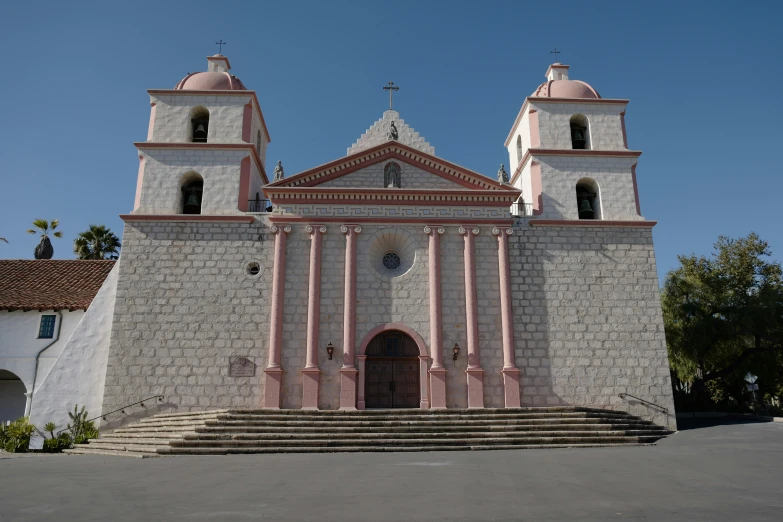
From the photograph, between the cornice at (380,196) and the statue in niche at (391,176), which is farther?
the statue in niche at (391,176)

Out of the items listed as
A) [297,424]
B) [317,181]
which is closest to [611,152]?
[317,181]

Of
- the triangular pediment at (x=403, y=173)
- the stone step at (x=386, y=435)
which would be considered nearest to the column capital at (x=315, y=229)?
the triangular pediment at (x=403, y=173)

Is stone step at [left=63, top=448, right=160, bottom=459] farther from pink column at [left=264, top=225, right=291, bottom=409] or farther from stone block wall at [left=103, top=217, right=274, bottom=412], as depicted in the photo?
pink column at [left=264, top=225, right=291, bottom=409]

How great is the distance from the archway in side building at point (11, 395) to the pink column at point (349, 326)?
12625mm

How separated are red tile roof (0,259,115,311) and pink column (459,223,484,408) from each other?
13388 millimetres

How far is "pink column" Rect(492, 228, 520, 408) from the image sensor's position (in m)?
18.4

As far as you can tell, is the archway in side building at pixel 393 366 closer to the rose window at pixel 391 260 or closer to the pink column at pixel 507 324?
the rose window at pixel 391 260

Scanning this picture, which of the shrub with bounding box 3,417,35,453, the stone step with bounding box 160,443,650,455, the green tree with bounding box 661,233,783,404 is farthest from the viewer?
the green tree with bounding box 661,233,783,404

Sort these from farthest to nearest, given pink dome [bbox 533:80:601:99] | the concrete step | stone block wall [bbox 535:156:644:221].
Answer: pink dome [bbox 533:80:601:99] < stone block wall [bbox 535:156:644:221] < the concrete step

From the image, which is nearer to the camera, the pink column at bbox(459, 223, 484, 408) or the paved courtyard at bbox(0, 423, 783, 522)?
the paved courtyard at bbox(0, 423, 783, 522)

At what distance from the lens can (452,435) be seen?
51.4 ft

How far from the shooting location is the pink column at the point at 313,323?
18.1 m

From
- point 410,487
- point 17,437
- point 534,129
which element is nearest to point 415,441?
point 410,487

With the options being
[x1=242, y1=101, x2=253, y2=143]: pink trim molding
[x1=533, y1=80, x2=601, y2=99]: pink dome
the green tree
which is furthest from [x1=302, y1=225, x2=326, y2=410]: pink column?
the green tree
